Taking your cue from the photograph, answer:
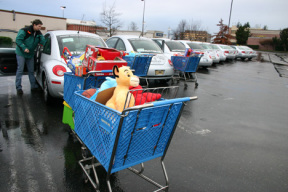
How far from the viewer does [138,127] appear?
2059 mm

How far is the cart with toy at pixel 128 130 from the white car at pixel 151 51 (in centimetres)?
544

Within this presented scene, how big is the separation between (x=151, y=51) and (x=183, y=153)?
5.42 metres

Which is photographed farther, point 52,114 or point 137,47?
point 137,47

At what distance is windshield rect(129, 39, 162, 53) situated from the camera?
8.21m

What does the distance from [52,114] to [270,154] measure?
169 inches

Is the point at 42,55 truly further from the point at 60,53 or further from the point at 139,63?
the point at 139,63

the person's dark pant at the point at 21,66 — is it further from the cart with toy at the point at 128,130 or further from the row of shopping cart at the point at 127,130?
the cart with toy at the point at 128,130

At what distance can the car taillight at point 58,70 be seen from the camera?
501cm

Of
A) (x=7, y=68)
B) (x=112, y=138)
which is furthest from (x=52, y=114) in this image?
(x=112, y=138)

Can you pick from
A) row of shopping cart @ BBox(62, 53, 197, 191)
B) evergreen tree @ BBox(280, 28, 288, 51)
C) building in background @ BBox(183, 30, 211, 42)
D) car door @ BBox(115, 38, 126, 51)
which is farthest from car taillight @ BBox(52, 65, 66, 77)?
evergreen tree @ BBox(280, 28, 288, 51)

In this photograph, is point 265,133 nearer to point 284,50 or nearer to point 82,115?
point 82,115

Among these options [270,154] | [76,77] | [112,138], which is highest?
[76,77]

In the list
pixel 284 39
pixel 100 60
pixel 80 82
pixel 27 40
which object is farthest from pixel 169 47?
pixel 284 39

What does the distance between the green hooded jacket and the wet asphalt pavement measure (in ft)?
3.85
